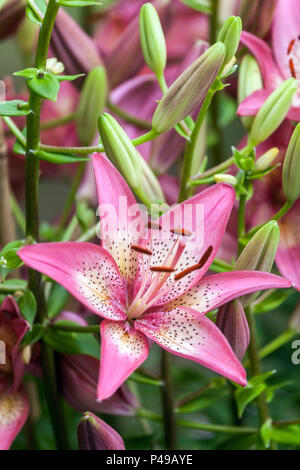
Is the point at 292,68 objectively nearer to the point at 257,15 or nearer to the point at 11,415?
the point at 257,15

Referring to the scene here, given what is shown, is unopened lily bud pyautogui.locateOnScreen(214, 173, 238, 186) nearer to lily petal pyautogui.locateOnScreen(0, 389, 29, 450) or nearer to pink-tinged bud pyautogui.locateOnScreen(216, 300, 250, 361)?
pink-tinged bud pyautogui.locateOnScreen(216, 300, 250, 361)

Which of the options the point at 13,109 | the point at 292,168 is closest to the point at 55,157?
the point at 13,109

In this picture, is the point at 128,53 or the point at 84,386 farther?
the point at 128,53

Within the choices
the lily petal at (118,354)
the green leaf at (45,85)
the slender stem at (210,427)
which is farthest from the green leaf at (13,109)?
the slender stem at (210,427)

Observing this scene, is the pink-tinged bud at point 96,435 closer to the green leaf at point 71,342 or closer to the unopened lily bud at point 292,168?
the green leaf at point 71,342

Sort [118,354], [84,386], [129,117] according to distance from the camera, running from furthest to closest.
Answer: [129,117] < [84,386] < [118,354]

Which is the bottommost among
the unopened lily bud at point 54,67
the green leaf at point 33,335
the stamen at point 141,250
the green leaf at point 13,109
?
the green leaf at point 33,335

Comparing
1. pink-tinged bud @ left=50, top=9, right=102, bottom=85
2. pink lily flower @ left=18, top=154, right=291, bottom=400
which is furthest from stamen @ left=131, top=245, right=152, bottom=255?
pink-tinged bud @ left=50, top=9, right=102, bottom=85
